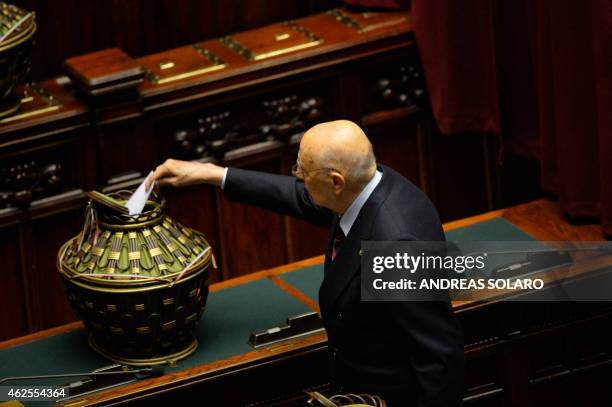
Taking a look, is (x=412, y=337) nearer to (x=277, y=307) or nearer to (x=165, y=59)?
(x=277, y=307)

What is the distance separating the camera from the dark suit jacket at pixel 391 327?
3.60 metres

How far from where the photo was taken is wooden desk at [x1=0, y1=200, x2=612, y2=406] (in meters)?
4.09

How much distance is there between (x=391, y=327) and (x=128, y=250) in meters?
0.78

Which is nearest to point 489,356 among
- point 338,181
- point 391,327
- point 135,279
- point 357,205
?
point 391,327

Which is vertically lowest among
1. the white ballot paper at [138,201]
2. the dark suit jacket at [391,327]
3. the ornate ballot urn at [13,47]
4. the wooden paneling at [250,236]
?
the wooden paneling at [250,236]

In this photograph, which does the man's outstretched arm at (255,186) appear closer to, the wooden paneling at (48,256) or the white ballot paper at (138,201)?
the white ballot paper at (138,201)

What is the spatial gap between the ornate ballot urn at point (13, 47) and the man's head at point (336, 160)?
1393mm

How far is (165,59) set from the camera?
523cm

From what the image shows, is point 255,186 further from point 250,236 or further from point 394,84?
point 394,84

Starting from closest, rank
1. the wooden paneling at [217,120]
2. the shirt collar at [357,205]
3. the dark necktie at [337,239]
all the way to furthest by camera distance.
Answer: the shirt collar at [357,205], the dark necktie at [337,239], the wooden paneling at [217,120]

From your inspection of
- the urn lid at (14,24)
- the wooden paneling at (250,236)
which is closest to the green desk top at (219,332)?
the wooden paneling at (250,236)

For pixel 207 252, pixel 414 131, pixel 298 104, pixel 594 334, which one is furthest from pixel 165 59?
pixel 594 334

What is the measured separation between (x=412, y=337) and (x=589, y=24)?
4.87 ft

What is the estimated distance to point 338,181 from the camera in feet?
11.9
